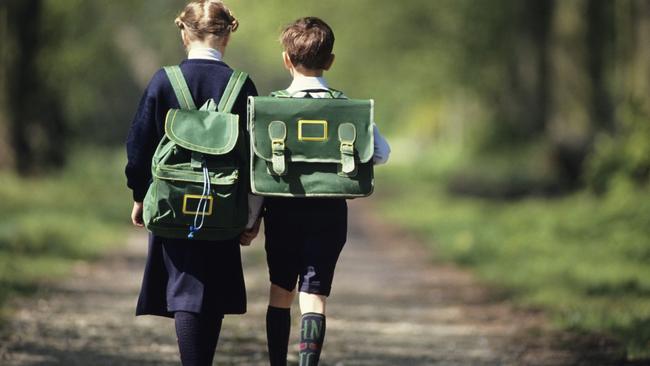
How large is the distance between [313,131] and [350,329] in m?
3.97

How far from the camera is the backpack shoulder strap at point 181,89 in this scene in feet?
18.5

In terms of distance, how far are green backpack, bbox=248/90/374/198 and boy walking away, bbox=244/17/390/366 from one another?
124mm

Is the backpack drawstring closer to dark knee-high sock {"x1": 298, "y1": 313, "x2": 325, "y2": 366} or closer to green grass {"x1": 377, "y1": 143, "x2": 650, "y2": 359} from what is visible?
dark knee-high sock {"x1": 298, "y1": 313, "x2": 325, "y2": 366}

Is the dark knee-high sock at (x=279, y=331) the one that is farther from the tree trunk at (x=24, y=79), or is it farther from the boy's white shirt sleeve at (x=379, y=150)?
the tree trunk at (x=24, y=79)

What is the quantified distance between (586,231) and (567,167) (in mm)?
5481

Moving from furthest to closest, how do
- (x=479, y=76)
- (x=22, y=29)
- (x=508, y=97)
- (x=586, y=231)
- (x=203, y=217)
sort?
1. (x=479, y=76)
2. (x=508, y=97)
3. (x=22, y=29)
4. (x=586, y=231)
5. (x=203, y=217)

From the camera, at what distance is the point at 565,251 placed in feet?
50.2

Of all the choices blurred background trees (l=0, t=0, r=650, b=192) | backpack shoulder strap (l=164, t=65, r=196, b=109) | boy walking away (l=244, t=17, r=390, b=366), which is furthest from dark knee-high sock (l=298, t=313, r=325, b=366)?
blurred background trees (l=0, t=0, r=650, b=192)

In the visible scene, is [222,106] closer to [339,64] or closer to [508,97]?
[508,97]

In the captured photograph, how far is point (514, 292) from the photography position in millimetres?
12211

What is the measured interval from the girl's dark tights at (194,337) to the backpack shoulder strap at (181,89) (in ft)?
2.74

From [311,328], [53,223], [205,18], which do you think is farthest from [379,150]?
[53,223]

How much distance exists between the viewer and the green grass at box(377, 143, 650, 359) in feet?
33.6

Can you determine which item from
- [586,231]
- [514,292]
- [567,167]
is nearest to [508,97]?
[567,167]
